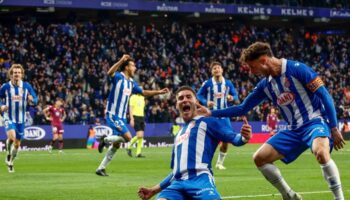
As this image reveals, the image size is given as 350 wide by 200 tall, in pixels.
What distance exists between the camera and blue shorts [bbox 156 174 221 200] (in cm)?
834

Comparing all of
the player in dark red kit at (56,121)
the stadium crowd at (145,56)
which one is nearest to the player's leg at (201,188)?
the player in dark red kit at (56,121)

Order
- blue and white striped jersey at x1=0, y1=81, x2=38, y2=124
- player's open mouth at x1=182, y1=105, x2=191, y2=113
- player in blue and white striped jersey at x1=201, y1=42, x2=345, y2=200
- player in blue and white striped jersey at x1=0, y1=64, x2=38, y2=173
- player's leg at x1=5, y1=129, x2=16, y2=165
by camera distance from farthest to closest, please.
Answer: blue and white striped jersey at x1=0, y1=81, x2=38, y2=124
player in blue and white striped jersey at x1=0, y1=64, x2=38, y2=173
player's leg at x1=5, y1=129, x2=16, y2=165
player in blue and white striped jersey at x1=201, y1=42, x2=345, y2=200
player's open mouth at x1=182, y1=105, x2=191, y2=113

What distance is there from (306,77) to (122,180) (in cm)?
751

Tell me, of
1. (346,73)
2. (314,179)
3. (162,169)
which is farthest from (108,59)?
(314,179)

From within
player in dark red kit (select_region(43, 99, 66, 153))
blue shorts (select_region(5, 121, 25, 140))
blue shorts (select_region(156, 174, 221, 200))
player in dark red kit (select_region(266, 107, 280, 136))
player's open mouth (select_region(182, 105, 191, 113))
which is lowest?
player in dark red kit (select_region(266, 107, 280, 136))

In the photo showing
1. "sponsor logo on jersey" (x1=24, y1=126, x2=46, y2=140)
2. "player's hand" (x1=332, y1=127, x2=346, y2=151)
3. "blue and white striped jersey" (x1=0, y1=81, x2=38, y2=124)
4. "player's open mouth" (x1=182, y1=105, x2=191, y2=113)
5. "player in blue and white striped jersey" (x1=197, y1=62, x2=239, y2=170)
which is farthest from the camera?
"sponsor logo on jersey" (x1=24, y1=126, x2=46, y2=140)

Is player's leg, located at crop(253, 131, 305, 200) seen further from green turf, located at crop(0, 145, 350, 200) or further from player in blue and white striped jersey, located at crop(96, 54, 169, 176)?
player in blue and white striped jersey, located at crop(96, 54, 169, 176)

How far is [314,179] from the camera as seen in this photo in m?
16.9

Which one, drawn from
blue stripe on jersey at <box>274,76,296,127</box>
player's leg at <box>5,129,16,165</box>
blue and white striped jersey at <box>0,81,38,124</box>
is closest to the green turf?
player's leg at <box>5,129,16,165</box>

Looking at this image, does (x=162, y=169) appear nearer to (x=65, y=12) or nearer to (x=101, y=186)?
(x=101, y=186)

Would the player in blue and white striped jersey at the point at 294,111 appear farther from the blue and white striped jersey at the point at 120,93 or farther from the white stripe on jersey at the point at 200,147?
the blue and white striped jersey at the point at 120,93

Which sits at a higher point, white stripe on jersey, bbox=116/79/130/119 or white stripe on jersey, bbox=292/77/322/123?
white stripe on jersey, bbox=292/77/322/123

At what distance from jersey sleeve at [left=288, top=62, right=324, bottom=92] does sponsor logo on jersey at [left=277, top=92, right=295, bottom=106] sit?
0.27 metres

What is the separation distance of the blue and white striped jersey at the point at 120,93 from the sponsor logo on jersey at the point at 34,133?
18.0 metres
